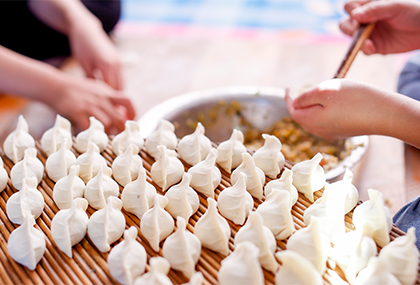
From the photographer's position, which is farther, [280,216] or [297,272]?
[280,216]

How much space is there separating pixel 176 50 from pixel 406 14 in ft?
4.13

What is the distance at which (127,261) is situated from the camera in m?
0.53

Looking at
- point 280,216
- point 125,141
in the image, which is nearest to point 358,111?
point 280,216

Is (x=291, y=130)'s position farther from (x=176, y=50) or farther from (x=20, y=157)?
(x=176, y=50)

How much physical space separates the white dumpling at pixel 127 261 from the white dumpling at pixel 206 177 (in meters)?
0.19

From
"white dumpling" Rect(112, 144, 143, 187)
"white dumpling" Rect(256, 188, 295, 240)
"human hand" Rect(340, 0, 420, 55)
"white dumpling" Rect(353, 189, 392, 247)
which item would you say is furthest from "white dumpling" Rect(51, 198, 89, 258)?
"human hand" Rect(340, 0, 420, 55)

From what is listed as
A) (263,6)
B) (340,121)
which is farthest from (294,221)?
(263,6)

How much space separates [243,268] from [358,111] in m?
0.46

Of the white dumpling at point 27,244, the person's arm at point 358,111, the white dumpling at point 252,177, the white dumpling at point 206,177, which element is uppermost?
the person's arm at point 358,111

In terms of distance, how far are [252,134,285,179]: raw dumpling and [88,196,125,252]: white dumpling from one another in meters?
0.31

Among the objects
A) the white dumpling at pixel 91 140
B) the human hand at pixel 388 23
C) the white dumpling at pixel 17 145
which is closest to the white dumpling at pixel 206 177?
the white dumpling at pixel 91 140

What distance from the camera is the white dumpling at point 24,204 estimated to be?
0.64 metres

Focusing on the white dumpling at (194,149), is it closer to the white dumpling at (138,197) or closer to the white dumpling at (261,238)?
the white dumpling at (138,197)

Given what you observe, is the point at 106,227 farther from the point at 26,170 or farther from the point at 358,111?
the point at 358,111
